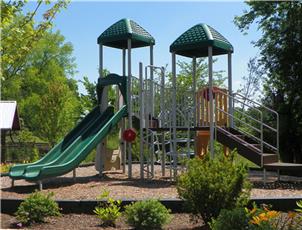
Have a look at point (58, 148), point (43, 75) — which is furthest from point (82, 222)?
point (43, 75)

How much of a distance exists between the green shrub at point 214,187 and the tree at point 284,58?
1493 centimetres

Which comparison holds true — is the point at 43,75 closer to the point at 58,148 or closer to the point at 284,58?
the point at 284,58

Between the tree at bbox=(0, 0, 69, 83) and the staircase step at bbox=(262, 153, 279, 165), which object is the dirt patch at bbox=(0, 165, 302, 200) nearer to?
the staircase step at bbox=(262, 153, 279, 165)

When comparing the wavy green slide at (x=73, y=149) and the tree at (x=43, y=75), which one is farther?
the tree at (x=43, y=75)

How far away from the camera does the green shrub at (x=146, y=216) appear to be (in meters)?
6.23

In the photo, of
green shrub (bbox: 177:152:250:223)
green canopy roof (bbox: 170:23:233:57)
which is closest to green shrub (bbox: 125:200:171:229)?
green shrub (bbox: 177:152:250:223)

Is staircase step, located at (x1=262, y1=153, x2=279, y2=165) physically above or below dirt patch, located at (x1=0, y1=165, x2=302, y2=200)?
above

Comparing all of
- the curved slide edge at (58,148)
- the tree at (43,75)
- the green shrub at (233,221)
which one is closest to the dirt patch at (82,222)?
the green shrub at (233,221)

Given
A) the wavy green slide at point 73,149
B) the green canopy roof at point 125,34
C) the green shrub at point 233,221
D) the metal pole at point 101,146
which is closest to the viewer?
the green shrub at point 233,221

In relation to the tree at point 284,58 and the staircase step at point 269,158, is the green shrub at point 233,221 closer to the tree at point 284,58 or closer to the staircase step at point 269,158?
the staircase step at point 269,158

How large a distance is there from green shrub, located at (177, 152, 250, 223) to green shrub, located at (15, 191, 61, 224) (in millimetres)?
2130

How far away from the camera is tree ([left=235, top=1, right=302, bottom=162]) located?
20138mm

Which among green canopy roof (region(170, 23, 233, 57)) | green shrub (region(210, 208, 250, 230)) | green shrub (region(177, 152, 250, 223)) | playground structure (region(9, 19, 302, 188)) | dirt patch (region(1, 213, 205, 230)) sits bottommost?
dirt patch (region(1, 213, 205, 230))

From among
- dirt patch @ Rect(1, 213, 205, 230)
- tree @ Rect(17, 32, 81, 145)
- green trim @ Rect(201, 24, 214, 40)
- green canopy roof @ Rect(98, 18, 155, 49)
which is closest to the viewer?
dirt patch @ Rect(1, 213, 205, 230)
